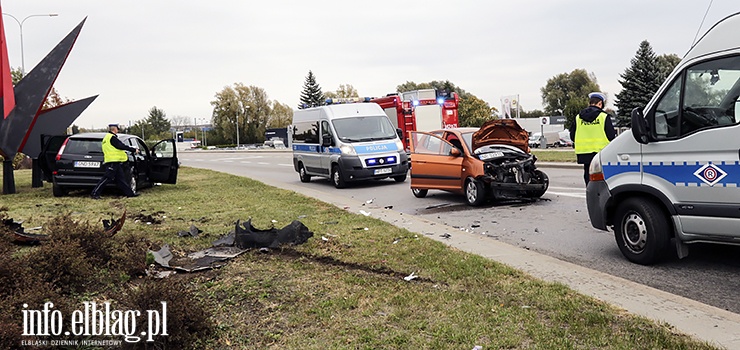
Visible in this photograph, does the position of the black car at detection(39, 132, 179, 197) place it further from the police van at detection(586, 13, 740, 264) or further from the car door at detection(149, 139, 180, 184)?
the police van at detection(586, 13, 740, 264)

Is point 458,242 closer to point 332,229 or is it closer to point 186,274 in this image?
point 332,229

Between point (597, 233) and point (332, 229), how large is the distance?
3657 mm

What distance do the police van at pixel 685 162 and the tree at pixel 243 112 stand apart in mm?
95590

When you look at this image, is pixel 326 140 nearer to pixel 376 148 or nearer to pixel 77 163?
pixel 376 148

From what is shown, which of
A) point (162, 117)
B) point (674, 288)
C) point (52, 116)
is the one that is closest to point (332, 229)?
point (674, 288)

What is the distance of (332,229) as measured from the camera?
8344mm

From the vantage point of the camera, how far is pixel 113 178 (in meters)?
13.9

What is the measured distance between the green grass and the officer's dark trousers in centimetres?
653

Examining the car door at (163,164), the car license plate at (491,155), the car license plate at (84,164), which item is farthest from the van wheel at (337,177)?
the car license plate at (84,164)

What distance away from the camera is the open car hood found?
11.9m

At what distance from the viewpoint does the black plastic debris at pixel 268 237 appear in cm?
688

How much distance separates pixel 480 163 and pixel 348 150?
5.82m

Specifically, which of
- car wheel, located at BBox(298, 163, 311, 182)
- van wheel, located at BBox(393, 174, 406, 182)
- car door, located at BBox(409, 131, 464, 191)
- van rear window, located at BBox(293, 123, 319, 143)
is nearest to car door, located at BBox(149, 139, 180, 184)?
van rear window, located at BBox(293, 123, 319, 143)

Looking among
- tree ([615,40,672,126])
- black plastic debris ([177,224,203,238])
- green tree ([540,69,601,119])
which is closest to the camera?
black plastic debris ([177,224,203,238])
